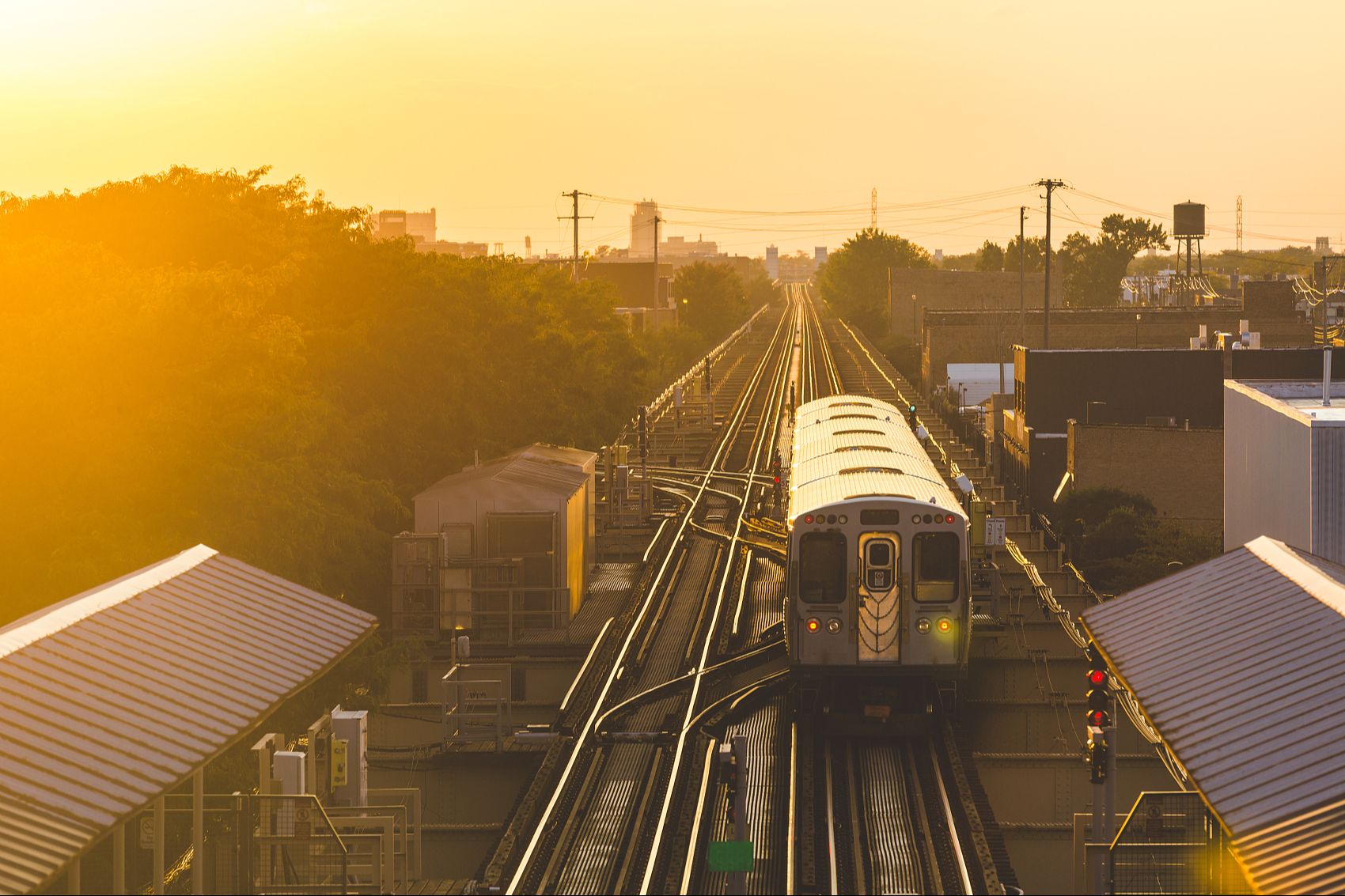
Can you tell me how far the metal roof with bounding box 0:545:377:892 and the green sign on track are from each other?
11.9ft

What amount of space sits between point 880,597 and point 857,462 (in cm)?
325

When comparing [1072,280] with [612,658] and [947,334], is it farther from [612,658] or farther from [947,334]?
[612,658]

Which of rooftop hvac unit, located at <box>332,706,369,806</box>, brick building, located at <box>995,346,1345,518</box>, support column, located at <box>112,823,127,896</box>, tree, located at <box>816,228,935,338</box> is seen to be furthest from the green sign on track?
tree, located at <box>816,228,935,338</box>

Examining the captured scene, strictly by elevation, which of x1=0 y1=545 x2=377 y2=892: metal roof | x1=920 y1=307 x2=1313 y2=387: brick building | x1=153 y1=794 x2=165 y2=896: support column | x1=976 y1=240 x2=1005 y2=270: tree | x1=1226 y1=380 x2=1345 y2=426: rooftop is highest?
x1=976 y1=240 x2=1005 y2=270: tree

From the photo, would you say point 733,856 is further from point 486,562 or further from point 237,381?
point 486,562

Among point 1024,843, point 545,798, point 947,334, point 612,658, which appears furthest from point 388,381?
point 947,334

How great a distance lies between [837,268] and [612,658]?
168 metres

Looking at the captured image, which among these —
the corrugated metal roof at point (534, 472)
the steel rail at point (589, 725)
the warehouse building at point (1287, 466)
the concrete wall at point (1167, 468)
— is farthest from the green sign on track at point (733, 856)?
the concrete wall at point (1167, 468)

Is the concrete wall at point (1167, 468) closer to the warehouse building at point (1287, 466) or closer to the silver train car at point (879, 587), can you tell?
the warehouse building at point (1287, 466)

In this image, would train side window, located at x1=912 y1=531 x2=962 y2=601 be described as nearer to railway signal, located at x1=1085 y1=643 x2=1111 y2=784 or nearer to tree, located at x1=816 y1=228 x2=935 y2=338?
railway signal, located at x1=1085 y1=643 x2=1111 y2=784

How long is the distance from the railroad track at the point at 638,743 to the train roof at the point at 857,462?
306cm

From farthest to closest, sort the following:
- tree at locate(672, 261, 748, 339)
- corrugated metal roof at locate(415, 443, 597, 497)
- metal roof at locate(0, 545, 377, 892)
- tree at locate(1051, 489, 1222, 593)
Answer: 1. tree at locate(672, 261, 748, 339)
2. tree at locate(1051, 489, 1222, 593)
3. corrugated metal roof at locate(415, 443, 597, 497)
4. metal roof at locate(0, 545, 377, 892)

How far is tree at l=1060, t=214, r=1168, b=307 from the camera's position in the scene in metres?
145

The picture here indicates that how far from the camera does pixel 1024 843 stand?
1694cm
